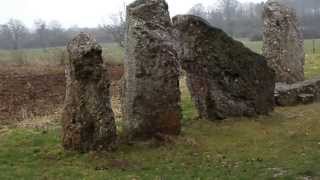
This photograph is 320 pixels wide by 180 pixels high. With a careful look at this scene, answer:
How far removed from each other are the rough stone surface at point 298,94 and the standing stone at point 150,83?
5552 mm

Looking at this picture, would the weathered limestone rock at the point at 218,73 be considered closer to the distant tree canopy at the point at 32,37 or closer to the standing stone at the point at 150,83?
the standing stone at the point at 150,83

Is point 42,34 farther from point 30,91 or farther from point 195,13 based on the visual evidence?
point 30,91

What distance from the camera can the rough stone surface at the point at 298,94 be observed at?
19016mm

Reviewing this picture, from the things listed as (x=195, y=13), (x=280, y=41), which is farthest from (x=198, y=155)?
(x=195, y=13)

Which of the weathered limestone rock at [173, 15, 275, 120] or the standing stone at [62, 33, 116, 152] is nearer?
the standing stone at [62, 33, 116, 152]

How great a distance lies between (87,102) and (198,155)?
105 inches

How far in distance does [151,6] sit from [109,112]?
111 inches

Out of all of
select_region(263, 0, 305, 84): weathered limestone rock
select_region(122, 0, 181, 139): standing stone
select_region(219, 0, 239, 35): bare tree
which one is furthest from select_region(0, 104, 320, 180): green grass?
select_region(219, 0, 239, 35): bare tree

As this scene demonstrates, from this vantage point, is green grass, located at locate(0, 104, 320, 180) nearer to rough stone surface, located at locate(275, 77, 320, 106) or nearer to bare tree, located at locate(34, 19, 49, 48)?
rough stone surface, located at locate(275, 77, 320, 106)

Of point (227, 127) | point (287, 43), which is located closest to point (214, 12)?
point (287, 43)

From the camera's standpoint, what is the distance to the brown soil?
21.8m

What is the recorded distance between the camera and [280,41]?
21969 millimetres

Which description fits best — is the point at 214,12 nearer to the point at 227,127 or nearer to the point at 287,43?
the point at 287,43

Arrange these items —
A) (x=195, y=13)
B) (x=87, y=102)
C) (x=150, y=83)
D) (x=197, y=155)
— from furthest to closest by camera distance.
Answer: (x=195, y=13)
(x=150, y=83)
(x=87, y=102)
(x=197, y=155)
